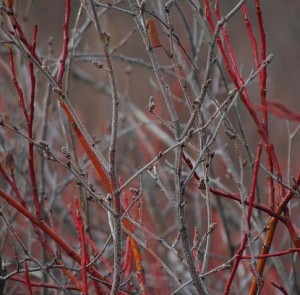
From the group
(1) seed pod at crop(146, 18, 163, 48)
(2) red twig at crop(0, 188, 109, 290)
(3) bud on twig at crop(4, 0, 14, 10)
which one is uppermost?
(3) bud on twig at crop(4, 0, 14, 10)

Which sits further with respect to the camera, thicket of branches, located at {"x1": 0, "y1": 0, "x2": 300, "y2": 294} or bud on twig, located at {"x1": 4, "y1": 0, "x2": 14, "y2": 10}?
bud on twig, located at {"x1": 4, "y1": 0, "x2": 14, "y2": 10}

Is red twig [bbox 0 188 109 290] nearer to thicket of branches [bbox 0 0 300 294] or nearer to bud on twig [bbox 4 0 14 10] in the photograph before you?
thicket of branches [bbox 0 0 300 294]

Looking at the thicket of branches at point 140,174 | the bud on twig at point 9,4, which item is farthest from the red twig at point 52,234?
the bud on twig at point 9,4

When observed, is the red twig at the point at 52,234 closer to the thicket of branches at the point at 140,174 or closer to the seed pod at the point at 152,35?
the thicket of branches at the point at 140,174

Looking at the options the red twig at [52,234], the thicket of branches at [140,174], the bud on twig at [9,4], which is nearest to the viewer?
the thicket of branches at [140,174]

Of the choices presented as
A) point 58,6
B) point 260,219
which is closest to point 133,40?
point 58,6

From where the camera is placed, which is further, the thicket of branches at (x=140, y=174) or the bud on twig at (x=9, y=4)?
the bud on twig at (x=9, y=4)

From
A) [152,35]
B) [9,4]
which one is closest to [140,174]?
[152,35]

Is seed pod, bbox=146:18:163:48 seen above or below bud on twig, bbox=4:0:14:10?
below

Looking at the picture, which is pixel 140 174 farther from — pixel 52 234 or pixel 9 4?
pixel 9 4

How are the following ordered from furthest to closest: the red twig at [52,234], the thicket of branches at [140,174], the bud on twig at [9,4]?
the red twig at [52,234], the bud on twig at [9,4], the thicket of branches at [140,174]

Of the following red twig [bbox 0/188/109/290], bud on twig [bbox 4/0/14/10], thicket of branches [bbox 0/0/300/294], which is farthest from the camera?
red twig [bbox 0/188/109/290]

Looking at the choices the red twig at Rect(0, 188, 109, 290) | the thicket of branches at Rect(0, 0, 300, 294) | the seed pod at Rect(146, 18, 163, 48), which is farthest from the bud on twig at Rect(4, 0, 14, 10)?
the red twig at Rect(0, 188, 109, 290)

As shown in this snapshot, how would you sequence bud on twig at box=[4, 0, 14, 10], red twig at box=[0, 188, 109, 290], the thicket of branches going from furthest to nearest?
1. red twig at box=[0, 188, 109, 290]
2. bud on twig at box=[4, 0, 14, 10]
3. the thicket of branches
